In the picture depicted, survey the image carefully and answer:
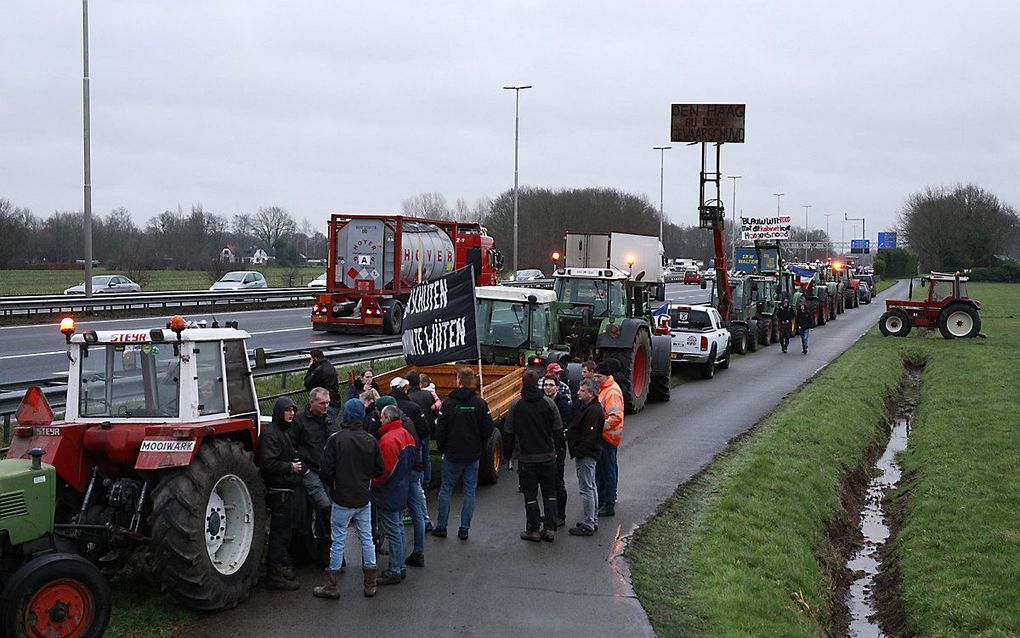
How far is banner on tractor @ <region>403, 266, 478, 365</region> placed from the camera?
42.1 feet

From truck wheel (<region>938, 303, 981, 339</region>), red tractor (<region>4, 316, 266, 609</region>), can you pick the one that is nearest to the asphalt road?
red tractor (<region>4, 316, 266, 609</region>)

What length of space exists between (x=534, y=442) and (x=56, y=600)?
16.5 feet

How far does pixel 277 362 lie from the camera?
54.6ft

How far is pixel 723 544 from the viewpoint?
11.0m

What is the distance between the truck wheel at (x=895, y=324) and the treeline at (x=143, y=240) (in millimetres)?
34285

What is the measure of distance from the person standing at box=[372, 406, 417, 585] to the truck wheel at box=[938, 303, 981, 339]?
3243cm

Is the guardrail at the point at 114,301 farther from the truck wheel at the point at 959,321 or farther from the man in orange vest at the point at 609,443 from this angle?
the truck wheel at the point at 959,321

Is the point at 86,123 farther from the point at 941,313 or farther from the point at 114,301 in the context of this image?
the point at 941,313

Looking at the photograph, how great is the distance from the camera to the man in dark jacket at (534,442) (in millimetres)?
10695

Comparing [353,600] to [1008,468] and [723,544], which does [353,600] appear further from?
[1008,468]

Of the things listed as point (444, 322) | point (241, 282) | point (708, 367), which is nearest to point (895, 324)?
point (708, 367)

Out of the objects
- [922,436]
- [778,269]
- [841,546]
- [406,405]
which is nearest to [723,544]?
[841,546]

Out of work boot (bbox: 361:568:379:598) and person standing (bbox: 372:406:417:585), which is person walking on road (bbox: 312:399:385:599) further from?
person standing (bbox: 372:406:417:585)

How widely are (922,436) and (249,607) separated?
558 inches
